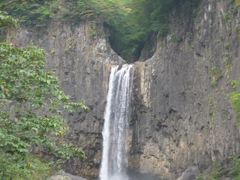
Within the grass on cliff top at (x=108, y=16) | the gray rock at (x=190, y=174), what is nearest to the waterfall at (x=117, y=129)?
the grass on cliff top at (x=108, y=16)

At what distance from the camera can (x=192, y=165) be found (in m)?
26.0

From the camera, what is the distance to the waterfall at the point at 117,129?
30250 millimetres

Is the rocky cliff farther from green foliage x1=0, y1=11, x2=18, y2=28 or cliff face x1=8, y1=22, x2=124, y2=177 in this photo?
green foliage x1=0, y1=11, x2=18, y2=28

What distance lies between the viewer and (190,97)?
26.8 m

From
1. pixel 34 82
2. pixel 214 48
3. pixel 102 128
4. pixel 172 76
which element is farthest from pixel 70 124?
pixel 34 82

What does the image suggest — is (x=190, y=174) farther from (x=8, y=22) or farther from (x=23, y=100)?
(x=8, y=22)

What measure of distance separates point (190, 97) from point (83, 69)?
8.53m

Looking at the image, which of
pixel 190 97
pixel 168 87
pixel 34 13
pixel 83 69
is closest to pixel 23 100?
pixel 190 97

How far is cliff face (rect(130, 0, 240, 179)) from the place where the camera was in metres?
24.0

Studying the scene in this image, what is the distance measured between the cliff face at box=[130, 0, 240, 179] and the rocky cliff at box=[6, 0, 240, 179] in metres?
0.05

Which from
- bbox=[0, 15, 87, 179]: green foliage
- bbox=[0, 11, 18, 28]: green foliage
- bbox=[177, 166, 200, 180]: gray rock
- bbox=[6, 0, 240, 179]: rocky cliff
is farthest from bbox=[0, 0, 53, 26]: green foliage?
bbox=[0, 11, 18, 28]: green foliage

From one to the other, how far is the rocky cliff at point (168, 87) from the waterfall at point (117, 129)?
1.51 ft

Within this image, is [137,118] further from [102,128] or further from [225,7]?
[225,7]

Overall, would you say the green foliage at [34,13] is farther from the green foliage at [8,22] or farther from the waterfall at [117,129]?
the green foliage at [8,22]
